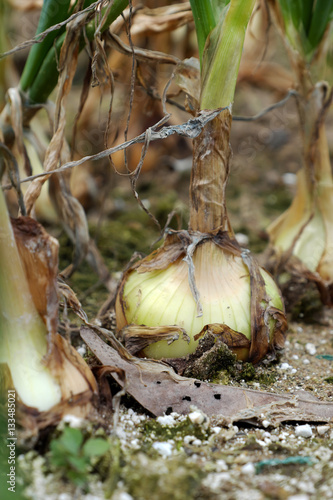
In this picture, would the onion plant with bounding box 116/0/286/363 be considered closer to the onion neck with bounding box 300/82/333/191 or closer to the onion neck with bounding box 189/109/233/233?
the onion neck with bounding box 189/109/233/233

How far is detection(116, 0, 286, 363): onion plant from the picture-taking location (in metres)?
0.96

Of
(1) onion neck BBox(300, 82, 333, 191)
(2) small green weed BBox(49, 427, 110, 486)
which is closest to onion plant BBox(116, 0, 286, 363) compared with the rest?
(2) small green weed BBox(49, 427, 110, 486)

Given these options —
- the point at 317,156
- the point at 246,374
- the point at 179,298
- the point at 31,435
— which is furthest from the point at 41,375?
the point at 317,156

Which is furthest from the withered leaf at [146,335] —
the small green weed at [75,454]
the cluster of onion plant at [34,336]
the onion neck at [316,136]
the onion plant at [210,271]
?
the onion neck at [316,136]

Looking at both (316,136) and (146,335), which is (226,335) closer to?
(146,335)

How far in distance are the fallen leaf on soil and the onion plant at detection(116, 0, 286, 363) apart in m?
0.07

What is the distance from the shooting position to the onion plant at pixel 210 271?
96cm

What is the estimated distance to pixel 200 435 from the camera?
2.69ft

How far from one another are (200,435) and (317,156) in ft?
2.91

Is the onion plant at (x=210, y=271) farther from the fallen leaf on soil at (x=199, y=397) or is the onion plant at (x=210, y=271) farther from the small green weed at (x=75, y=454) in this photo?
the small green weed at (x=75, y=454)

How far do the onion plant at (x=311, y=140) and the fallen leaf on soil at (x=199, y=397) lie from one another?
1.67 ft

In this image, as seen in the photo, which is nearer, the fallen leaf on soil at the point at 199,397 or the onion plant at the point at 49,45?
the fallen leaf on soil at the point at 199,397

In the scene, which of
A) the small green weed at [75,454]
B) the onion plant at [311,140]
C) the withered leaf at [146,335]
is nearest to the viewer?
the small green weed at [75,454]

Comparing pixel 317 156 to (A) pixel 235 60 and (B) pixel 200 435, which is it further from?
(B) pixel 200 435
